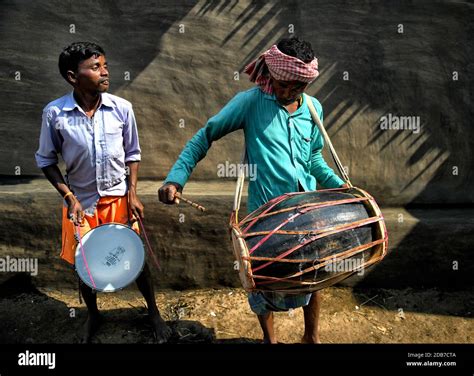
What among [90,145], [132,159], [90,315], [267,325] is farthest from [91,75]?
[267,325]

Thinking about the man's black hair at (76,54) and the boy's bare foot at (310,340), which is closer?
the man's black hair at (76,54)

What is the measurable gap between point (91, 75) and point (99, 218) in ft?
3.00

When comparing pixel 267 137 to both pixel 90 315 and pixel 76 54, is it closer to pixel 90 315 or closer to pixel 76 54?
pixel 76 54

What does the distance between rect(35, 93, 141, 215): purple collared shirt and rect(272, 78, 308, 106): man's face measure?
1.08 meters

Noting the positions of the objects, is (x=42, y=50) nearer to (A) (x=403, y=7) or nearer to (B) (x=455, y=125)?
(A) (x=403, y=7)

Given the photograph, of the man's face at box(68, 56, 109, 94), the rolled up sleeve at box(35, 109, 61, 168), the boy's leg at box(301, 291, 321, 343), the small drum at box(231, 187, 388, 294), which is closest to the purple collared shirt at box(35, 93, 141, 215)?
the rolled up sleeve at box(35, 109, 61, 168)

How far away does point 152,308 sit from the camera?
366 centimetres

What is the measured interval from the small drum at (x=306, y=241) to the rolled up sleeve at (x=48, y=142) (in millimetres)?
1317

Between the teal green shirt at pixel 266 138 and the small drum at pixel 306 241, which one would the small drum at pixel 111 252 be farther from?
the small drum at pixel 306 241

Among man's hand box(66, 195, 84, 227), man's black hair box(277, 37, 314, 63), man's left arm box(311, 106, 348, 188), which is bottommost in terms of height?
man's hand box(66, 195, 84, 227)

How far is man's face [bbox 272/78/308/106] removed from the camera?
2607mm

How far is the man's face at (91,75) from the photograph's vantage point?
3021mm

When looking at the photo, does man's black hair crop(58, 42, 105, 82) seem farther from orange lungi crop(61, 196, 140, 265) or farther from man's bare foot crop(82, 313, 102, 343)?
man's bare foot crop(82, 313, 102, 343)

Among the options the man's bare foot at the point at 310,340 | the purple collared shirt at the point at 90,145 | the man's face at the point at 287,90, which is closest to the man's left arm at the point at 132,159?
the purple collared shirt at the point at 90,145
